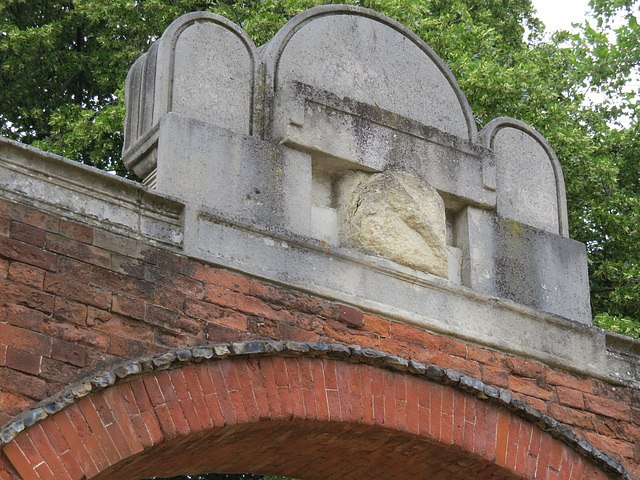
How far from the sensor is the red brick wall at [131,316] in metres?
4.56

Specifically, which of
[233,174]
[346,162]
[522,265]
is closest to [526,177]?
[522,265]

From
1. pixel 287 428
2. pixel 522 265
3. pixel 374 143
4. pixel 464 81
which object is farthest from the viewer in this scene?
pixel 464 81

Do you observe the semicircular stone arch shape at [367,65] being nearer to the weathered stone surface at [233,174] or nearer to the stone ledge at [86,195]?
the weathered stone surface at [233,174]

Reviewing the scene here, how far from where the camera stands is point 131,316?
4883 mm

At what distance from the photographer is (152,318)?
4.95 meters

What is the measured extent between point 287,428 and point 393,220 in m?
1.37

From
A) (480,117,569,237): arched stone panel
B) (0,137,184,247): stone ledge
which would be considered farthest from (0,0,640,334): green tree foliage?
(0,137,184,247): stone ledge

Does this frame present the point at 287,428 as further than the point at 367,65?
No

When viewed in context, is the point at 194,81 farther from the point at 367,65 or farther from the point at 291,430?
the point at 291,430

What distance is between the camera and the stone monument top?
5.50 metres

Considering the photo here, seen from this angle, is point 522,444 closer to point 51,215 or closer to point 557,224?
point 557,224

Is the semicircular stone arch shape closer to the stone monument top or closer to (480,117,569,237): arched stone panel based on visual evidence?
the stone monument top

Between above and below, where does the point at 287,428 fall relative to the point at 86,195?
below

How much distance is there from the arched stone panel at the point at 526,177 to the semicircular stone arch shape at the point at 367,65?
0.84ft
